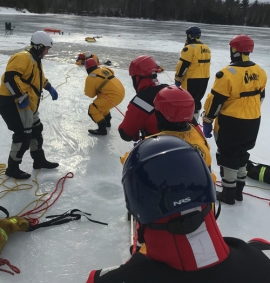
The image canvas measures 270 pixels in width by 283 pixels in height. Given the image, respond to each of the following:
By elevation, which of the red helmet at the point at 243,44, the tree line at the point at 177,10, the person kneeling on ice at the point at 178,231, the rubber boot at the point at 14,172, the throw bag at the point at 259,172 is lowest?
the rubber boot at the point at 14,172

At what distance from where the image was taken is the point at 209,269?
1.04 meters

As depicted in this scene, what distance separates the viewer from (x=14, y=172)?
12.6 feet

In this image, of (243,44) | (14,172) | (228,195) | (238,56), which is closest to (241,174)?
(228,195)

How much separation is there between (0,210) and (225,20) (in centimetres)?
6786

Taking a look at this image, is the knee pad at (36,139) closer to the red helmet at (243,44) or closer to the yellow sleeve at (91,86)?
the yellow sleeve at (91,86)

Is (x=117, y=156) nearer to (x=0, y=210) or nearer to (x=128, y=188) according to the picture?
(x=0, y=210)

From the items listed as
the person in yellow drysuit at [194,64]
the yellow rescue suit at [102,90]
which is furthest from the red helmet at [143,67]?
the person in yellow drysuit at [194,64]

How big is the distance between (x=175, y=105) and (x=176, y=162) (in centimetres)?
99

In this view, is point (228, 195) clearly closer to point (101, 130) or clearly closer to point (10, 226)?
point (10, 226)

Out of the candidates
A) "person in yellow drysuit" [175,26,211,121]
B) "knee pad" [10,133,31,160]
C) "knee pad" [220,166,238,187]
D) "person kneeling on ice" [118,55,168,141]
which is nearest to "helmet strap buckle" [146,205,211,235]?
"person kneeling on ice" [118,55,168,141]

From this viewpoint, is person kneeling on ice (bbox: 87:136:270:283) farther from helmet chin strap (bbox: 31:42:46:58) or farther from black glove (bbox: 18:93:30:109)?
helmet chin strap (bbox: 31:42:46:58)

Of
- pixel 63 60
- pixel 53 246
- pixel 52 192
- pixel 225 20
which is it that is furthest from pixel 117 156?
pixel 225 20

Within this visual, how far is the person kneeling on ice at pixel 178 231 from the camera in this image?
40.9 inches

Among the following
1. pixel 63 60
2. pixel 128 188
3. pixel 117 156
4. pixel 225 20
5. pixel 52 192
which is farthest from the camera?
pixel 225 20
